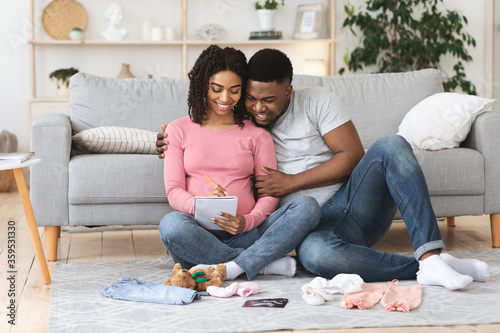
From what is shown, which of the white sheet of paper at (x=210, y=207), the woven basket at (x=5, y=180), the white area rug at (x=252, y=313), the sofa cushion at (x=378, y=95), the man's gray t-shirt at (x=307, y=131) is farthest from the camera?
the woven basket at (x=5, y=180)

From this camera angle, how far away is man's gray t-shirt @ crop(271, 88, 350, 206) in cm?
225

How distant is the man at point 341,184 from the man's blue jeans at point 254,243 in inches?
3.0

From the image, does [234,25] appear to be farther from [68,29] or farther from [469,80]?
[469,80]

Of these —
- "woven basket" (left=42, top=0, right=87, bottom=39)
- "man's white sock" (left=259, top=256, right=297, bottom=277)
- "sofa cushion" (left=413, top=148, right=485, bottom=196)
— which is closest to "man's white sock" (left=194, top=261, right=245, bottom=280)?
"man's white sock" (left=259, top=256, right=297, bottom=277)

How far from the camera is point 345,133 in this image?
2.23 meters

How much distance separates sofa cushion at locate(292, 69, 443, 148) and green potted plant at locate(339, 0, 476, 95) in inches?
69.9

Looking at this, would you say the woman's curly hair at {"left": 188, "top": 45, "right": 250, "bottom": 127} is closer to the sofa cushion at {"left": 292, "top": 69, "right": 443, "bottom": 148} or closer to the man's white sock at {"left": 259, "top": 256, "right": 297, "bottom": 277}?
the man's white sock at {"left": 259, "top": 256, "right": 297, "bottom": 277}

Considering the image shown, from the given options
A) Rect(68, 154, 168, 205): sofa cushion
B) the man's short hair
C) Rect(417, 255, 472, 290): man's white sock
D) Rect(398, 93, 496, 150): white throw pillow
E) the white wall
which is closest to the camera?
Rect(417, 255, 472, 290): man's white sock

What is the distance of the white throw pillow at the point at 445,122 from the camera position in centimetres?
280

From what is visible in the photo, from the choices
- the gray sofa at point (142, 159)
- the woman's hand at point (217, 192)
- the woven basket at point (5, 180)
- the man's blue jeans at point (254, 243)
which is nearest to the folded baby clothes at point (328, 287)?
the man's blue jeans at point (254, 243)

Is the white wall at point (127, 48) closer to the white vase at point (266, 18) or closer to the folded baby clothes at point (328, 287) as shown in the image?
the white vase at point (266, 18)

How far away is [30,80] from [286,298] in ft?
12.3

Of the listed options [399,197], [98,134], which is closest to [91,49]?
[98,134]

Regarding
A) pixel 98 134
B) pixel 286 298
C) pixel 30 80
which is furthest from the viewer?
pixel 30 80
